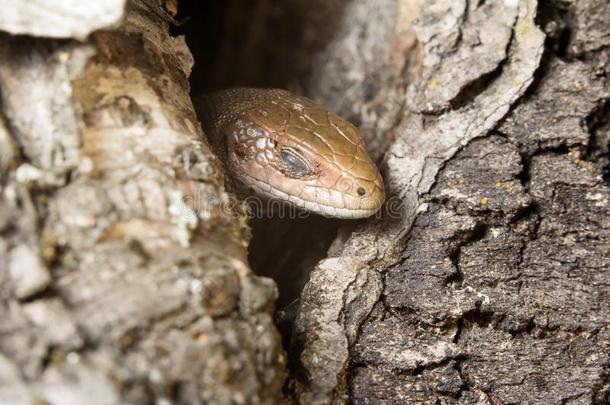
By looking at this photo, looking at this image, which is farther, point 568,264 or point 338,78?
point 338,78

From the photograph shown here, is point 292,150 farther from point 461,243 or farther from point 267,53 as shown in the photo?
point 267,53

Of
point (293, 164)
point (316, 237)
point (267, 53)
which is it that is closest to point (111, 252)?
point (293, 164)

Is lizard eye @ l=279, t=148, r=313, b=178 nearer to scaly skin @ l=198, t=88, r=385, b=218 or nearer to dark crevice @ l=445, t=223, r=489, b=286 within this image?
scaly skin @ l=198, t=88, r=385, b=218

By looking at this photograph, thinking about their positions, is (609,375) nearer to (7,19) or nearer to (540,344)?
(540,344)

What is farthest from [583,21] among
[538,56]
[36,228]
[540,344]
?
[36,228]

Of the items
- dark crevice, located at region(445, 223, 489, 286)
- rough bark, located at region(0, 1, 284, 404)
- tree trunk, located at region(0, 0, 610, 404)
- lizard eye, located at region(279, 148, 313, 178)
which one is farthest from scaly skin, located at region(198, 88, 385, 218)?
rough bark, located at region(0, 1, 284, 404)

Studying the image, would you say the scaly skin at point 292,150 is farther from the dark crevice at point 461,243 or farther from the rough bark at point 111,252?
the rough bark at point 111,252

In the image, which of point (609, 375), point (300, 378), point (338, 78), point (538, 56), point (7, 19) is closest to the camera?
point (7, 19)

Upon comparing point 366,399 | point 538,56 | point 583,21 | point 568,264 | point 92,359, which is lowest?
point 366,399
